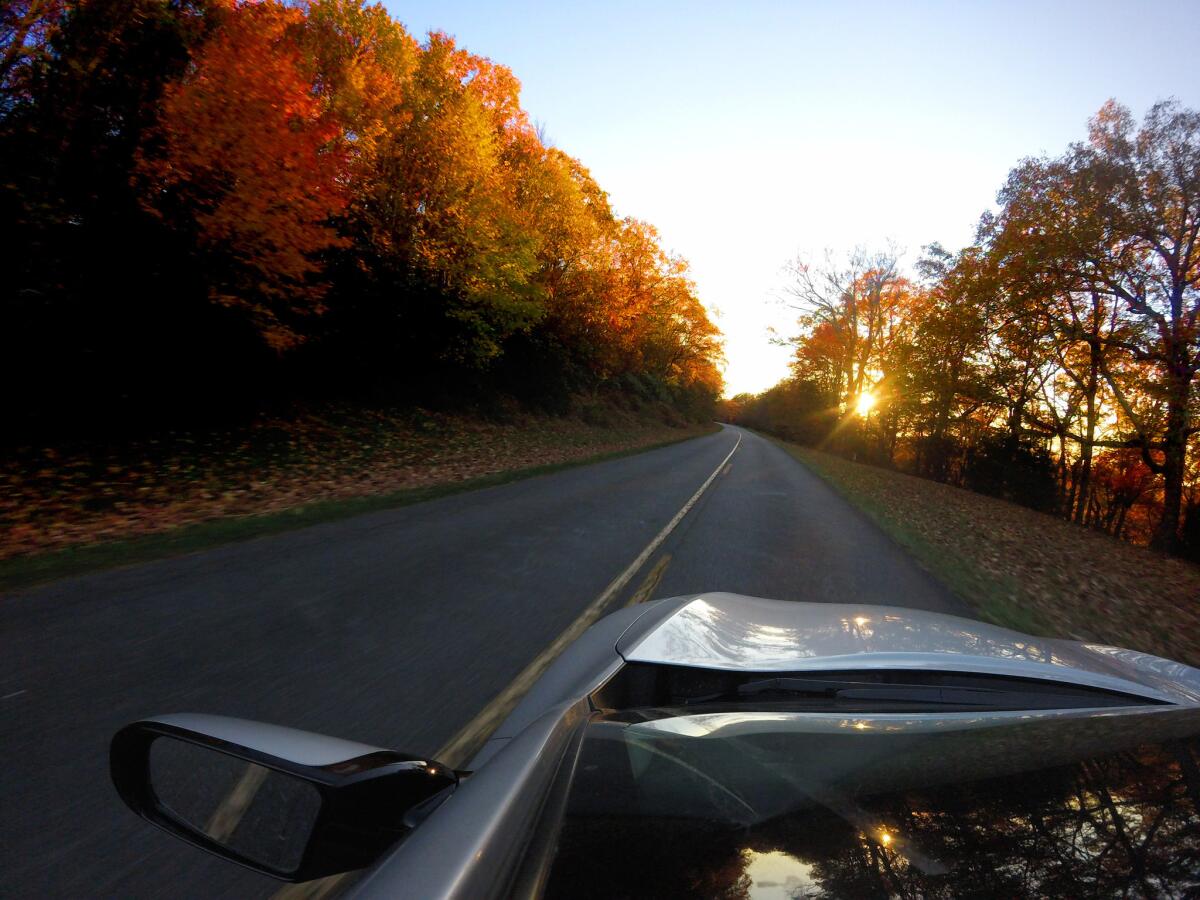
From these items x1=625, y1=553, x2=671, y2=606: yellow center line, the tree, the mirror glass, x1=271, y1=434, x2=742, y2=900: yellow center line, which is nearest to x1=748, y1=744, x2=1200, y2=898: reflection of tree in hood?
x1=271, y1=434, x2=742, y2=900: yellow center line

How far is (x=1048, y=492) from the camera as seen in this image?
28.1 metres

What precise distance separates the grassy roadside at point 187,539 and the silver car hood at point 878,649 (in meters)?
5.75

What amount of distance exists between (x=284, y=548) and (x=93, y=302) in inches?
345

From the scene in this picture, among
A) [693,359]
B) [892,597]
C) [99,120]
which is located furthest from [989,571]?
[693,359]

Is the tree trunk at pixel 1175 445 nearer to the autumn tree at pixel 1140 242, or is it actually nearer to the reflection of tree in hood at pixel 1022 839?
the autumn tree at pixel 1140 242

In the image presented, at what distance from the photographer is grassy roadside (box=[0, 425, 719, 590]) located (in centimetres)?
548

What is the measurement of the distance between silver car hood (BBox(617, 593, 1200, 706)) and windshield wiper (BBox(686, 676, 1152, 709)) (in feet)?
0.18

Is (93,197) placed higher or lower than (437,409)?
higher

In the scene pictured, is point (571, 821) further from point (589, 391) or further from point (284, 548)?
point (589, 391)

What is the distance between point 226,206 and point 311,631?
9.99m

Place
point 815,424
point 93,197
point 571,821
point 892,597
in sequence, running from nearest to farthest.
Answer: point 571,821
point 892,597
point 93,197
point 815,424

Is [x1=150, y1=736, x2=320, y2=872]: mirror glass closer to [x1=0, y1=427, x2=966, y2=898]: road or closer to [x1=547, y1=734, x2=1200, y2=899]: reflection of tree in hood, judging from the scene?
[x1=0, y1=427, x2=966, y2=898]: road

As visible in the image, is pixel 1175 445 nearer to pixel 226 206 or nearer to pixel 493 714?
pixel 493 714

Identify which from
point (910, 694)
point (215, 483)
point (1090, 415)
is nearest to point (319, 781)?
point (910, 694)
